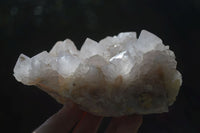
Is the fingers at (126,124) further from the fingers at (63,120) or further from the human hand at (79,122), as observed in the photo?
the fingers at (63,120)

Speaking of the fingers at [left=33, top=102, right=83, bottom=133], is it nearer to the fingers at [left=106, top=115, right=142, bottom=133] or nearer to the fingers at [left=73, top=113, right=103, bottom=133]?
the fingers at [left=73, top=113, right=103, bottom=133]

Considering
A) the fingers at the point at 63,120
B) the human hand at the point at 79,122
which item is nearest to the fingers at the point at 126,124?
the human hand at the point at 79,122

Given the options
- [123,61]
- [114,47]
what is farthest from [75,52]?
[123,61]

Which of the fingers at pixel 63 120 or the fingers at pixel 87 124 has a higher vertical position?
the fingers at pixel 63 120

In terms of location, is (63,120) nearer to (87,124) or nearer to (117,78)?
(87,124)

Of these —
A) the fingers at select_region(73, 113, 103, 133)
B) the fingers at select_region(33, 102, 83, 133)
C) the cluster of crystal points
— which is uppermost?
the cluster of crystal points

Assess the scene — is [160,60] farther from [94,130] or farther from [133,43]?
[94,130]

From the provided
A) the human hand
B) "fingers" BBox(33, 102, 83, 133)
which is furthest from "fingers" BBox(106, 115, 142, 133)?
"fingers" BBox(33, 102, 83, 133)

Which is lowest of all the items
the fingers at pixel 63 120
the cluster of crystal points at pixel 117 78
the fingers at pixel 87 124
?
the fingers at pixel 87 124
